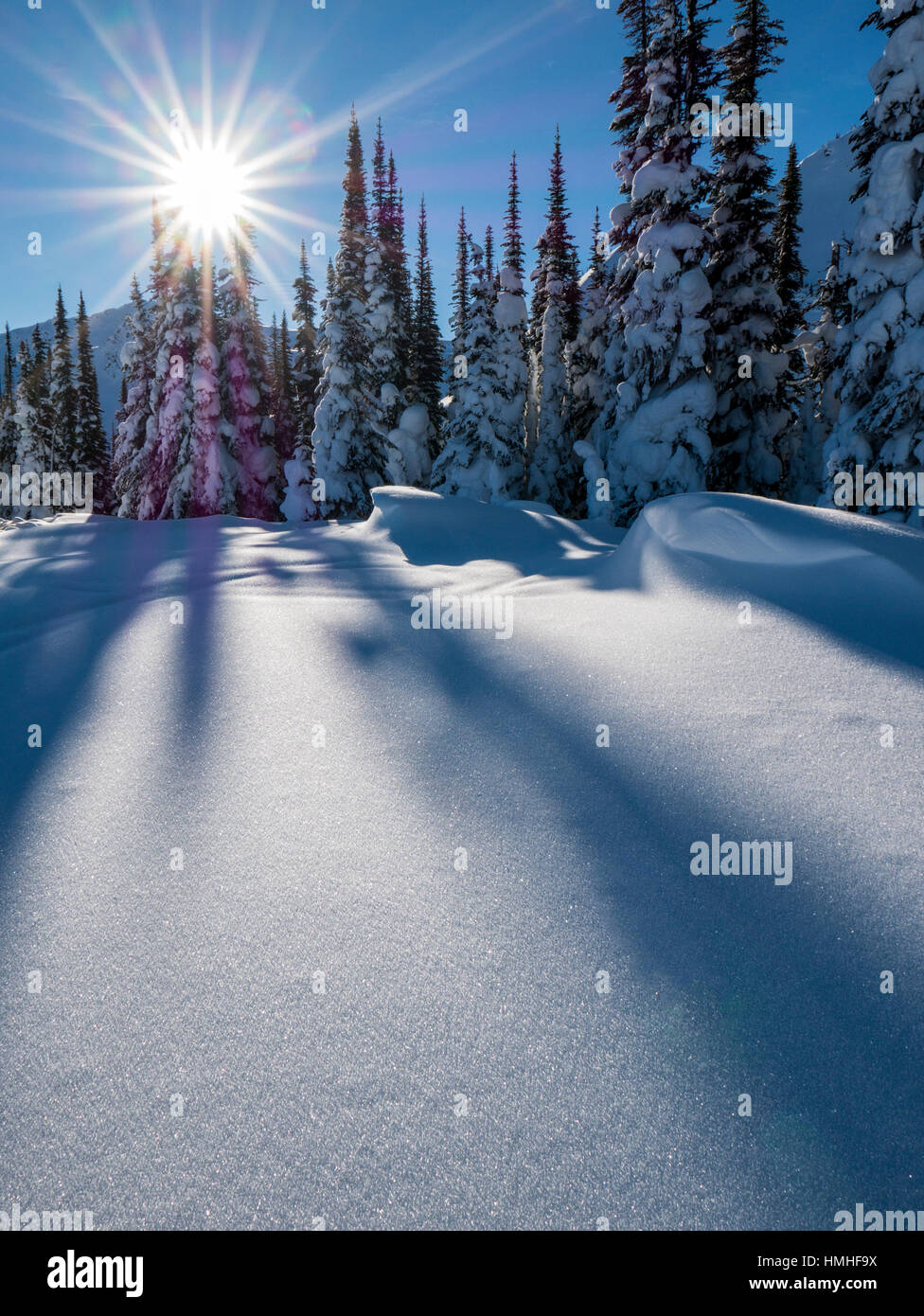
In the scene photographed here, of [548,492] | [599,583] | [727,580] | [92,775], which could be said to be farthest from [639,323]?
[92,775]

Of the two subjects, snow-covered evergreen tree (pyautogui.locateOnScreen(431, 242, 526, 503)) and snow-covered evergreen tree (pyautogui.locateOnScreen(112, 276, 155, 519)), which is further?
snow-covered evergreen tree (pyautogui.locateOnScreen(112, 276, 155, 519))

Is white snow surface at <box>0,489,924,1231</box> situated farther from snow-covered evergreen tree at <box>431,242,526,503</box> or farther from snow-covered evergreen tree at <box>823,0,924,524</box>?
snow-covered evergreen tree at <box>431,242,526,503</box>

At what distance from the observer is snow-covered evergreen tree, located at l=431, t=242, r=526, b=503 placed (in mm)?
23562

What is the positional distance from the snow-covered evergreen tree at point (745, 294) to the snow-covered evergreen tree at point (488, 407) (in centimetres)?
788

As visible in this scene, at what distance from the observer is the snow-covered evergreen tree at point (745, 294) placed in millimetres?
16953

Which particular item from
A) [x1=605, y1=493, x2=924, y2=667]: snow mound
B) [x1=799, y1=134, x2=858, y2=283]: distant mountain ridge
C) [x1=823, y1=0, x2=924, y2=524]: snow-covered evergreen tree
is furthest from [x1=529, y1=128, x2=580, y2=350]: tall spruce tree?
[x1=799, y1=134, x2=858, y2=283]: distant mountain ridge

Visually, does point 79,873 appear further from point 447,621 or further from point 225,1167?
point 447,621

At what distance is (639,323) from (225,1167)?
19318 millimetres

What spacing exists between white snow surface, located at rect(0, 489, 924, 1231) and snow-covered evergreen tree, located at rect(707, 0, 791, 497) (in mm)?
15173

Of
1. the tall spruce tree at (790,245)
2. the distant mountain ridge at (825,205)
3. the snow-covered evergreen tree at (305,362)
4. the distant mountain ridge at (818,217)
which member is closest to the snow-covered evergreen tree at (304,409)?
the snow-covered evergreen tree at (305,362)

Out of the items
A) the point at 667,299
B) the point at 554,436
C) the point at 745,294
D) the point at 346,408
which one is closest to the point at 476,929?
the point at 667,299

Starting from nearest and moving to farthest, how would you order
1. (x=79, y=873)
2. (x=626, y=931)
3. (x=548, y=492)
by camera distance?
(x=626, y=931) → (x=79, y=873) → (x=548, y=492)

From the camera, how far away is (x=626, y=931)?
2.27m

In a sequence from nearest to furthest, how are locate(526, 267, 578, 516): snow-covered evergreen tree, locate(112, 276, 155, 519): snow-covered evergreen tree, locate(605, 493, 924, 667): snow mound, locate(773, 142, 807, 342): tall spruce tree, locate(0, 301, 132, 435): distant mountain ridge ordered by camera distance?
locate(605, 493, 924, 667): snow mound < locate(773, 142, 807, 342): tall spruce tree < locate(526, 267, 578, 516): snow-covered evergreen tree < locate(112, 276, 155, 519): snow-covered evergreen tree < locate(0, 301, 132, 435): distant mountain ridge
